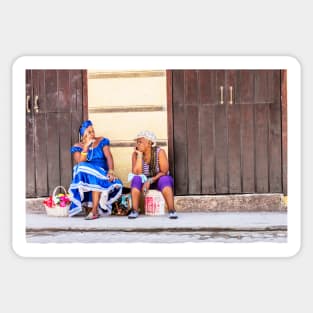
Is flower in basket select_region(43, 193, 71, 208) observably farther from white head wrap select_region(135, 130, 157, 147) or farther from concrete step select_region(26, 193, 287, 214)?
concrete step select_region(26, 193, 287, 214)

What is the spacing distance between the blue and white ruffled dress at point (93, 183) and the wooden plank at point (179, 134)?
759 mm

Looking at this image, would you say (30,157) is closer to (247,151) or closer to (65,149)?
(65,149)

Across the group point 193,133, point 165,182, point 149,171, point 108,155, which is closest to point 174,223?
point 165,182

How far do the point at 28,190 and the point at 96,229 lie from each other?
1.50 metres

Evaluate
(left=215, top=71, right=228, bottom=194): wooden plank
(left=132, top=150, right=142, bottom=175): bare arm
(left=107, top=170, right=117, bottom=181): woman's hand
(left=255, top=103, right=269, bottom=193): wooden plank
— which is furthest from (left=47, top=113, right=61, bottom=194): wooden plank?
(left=255, top=103, right=269, bottom=193): wooden plank

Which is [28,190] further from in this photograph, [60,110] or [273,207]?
[273,207]

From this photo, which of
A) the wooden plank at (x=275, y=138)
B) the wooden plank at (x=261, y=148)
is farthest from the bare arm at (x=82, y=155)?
the wooden plank at (x=275, y=138)

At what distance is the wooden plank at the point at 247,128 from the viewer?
7.18 metres

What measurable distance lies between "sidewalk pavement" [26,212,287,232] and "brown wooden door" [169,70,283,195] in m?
0.45

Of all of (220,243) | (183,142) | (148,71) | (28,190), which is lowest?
(220,243)

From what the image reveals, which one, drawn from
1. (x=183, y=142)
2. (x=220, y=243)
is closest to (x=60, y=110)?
(x=183, y=142)

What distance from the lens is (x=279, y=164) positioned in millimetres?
7215

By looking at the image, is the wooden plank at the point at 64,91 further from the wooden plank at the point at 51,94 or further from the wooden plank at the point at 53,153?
the wooden plank at the point at 53,153

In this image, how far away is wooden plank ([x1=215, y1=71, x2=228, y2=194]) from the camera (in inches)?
284
